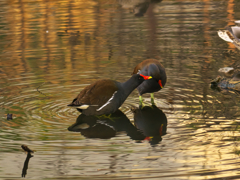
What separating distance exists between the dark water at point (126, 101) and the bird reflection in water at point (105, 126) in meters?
0.02

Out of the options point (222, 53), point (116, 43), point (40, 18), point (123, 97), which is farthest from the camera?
point (40, 18)

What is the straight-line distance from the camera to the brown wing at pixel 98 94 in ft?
20.7

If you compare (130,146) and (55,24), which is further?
(55,24)

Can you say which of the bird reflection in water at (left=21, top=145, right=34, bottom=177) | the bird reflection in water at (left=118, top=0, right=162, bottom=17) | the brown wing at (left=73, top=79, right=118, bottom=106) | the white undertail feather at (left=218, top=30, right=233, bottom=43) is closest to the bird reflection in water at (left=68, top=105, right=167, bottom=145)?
the brown wing at (left=73, top=79, right=118, bottom=106)

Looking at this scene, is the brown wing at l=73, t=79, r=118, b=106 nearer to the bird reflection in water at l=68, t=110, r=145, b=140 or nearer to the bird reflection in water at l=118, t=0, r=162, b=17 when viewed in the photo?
the bird reflection in water at l=68, t=110, r=145, b=140

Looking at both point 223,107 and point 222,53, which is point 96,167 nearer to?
point 223,107

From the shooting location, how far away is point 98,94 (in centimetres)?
638

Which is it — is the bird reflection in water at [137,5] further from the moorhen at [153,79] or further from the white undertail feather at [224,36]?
the moorhen at [153,79]

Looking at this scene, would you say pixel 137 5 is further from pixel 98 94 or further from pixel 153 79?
pixel 98 94

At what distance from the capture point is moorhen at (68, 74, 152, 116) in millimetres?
6312

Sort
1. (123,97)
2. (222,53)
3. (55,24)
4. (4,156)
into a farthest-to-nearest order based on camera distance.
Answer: (55,24) → (222,53) → (123,97) → (4,156)

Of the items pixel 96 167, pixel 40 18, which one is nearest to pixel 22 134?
pixel 96 167

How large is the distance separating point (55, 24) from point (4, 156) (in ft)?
34.2

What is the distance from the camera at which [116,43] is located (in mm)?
11758
